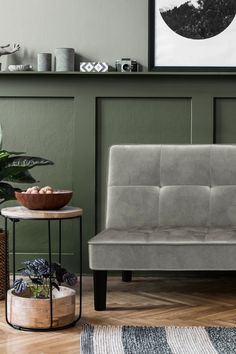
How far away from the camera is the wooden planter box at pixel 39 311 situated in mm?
3100

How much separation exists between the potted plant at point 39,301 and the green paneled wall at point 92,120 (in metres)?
1.15

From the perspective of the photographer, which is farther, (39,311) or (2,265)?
(2,265)

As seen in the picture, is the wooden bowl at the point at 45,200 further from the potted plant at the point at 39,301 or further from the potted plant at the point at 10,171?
the potted plant at the point at 10,171

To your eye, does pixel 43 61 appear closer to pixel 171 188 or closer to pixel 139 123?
pixel 139 123

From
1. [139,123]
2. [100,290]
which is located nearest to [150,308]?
[100,290]

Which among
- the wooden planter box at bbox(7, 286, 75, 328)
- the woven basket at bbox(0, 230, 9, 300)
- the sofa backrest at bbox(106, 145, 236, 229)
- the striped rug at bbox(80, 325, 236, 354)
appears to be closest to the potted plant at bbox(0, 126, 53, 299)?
the woven basket at bbox(0, 230, 9, 300)

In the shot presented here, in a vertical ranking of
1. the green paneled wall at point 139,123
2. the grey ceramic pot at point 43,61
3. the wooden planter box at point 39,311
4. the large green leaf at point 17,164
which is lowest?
the wooden planter box at point 39,311

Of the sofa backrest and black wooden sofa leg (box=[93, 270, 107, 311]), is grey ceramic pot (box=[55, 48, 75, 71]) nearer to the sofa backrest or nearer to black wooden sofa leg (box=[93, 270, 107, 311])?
the sofa backrest

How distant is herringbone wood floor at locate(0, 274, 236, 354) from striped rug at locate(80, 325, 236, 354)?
0.27ft

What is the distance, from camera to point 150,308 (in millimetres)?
3549

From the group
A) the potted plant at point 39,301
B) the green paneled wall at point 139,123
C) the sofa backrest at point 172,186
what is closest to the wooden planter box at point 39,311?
the potted plant at point 39,301

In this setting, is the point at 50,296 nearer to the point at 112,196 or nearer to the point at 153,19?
the point at 112,196

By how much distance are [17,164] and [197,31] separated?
1397 mm

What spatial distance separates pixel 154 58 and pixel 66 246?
1.28m
